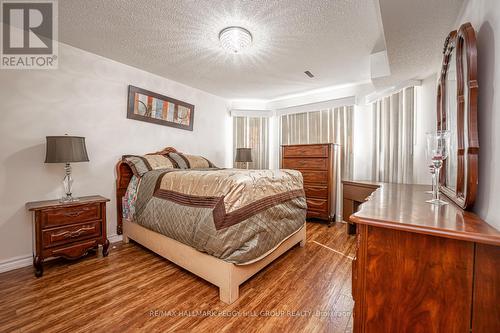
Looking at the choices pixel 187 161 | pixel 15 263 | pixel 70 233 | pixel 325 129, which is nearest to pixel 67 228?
pixel 70 233

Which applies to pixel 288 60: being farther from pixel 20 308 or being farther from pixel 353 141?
pixel 20 308

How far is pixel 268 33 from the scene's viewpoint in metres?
2.21

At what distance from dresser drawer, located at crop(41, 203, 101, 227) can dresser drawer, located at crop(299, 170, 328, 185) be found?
10.3 feet

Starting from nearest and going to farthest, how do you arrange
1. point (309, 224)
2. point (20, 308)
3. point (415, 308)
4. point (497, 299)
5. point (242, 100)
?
point (497, 299) → point (415, 308) → point (20, 308) → point (309, 224) → point (242, 100)

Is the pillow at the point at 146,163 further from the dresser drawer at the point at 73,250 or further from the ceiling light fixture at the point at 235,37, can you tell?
the ceiling light fixture at the point at 235,37

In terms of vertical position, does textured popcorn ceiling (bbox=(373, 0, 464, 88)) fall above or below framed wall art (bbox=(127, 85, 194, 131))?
above

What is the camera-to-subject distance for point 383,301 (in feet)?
2.80

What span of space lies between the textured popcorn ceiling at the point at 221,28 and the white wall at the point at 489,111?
1090mm

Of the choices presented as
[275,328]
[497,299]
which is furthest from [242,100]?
[497,299]

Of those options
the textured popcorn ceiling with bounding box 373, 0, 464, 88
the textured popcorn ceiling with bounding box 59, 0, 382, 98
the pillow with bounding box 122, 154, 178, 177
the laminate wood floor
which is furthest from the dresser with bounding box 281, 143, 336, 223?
the pillow with bounding box 122, 154, 178, 177

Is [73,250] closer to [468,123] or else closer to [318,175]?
[468,123]

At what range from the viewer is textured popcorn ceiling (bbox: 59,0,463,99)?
1710 millimetres

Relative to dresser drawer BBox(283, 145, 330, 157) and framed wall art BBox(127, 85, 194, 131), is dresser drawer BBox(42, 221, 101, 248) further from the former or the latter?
dresser drawer BBox(283, 145, 330, 157)

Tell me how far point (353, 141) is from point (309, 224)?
172 cm
